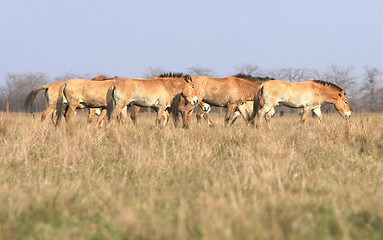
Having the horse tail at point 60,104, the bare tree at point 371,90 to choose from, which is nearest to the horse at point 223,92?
the horse tail at point 60,104

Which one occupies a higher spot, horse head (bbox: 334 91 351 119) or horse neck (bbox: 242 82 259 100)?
horse neck (bbox: 242 82 259 100)

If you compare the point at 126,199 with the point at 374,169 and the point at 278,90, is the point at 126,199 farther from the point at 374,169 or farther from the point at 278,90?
the point at 278,90

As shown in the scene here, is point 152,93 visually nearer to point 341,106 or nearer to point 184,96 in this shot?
point 184,96

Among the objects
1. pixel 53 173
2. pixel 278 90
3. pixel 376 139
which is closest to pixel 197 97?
pixel 278 90

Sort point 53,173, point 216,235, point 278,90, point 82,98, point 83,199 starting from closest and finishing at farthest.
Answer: point 216,235, point 83,199, point 53,173, point 82,98, point 278,90

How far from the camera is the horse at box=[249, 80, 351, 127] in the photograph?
14.5m

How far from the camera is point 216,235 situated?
292 cm

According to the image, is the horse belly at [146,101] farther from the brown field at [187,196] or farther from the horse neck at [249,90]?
the brown field at [187,196]

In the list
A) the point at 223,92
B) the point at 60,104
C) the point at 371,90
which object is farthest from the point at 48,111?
the point at 371,90

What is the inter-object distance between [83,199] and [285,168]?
2525 mm

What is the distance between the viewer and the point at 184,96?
13289mm

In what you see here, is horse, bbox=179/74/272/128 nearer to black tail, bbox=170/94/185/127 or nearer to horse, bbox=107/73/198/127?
black tail, bbox=170/94/185/127

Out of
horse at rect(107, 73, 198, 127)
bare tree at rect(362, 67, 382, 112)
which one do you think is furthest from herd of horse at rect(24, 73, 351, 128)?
bare tree at rect(362, 67, 382, 112)

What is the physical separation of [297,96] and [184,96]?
466 centimetres
